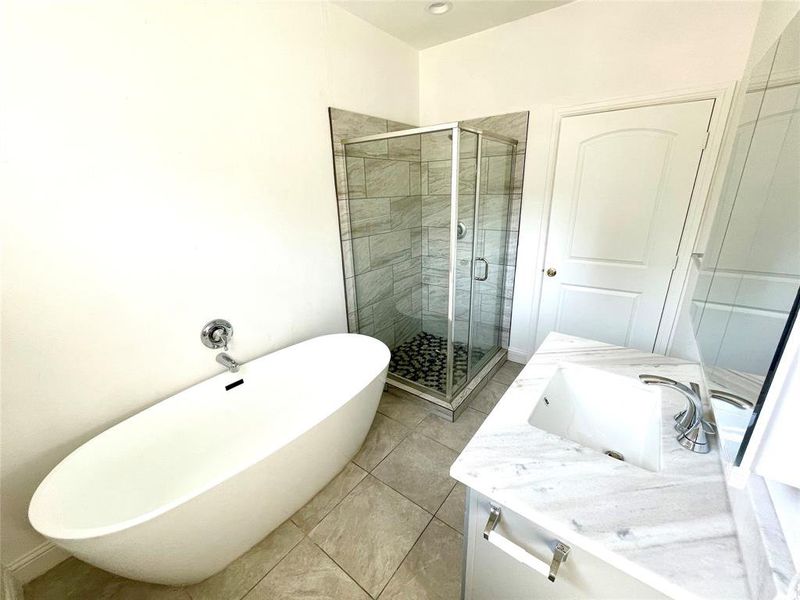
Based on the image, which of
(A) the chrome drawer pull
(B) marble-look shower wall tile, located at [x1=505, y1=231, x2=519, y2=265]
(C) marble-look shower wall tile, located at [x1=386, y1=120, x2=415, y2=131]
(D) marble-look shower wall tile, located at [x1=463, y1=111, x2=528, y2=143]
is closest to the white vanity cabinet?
(A) the chrome drawer pull

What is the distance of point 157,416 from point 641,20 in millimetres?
3480

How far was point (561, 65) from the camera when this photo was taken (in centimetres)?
222

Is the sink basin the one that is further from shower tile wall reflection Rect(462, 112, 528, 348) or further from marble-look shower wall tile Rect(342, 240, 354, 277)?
marble-look shower wall tile Rect(342, 240, 354, 277)

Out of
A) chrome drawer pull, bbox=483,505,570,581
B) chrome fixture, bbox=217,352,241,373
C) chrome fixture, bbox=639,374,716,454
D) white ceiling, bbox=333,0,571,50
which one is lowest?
chrome fixture, bbox=217,352,241,373

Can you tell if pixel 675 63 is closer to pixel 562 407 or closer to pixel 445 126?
pixel 445 126

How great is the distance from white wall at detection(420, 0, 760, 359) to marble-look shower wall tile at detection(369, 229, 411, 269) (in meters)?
1.01

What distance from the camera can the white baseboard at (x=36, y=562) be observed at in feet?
4.49

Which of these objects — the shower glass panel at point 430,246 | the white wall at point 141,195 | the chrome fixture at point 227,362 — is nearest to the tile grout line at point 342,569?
the chrome fixture at point 227,362

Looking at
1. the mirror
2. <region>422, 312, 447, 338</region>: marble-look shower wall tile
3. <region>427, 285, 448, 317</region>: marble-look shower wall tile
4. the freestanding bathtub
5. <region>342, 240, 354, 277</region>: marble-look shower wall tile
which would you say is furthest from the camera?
<region>422, 312, 447, 338</region>: marble-look shower wall tile

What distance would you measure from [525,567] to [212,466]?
5.28ft

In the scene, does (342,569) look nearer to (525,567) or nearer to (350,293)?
(525,567)

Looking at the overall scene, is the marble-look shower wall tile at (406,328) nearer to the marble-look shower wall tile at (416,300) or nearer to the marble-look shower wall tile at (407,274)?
the marble-look shower wall tile at (416,300)

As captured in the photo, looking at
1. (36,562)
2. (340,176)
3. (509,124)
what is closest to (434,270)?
(340,176)

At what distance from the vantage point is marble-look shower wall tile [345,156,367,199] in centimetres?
233
